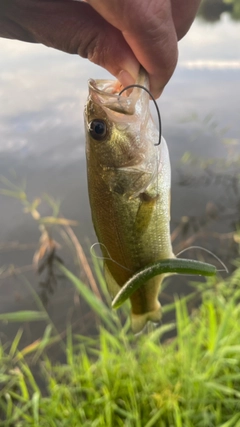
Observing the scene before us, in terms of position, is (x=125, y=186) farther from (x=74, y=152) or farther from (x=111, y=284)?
(x=74, y=152)

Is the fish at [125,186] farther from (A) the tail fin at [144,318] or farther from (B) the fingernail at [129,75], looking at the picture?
(A) the tail fin at [144,318]

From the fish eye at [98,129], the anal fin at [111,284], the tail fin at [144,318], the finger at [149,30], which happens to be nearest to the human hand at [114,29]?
the finger at [149,30]

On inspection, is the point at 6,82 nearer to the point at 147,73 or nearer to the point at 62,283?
the point at 62,283

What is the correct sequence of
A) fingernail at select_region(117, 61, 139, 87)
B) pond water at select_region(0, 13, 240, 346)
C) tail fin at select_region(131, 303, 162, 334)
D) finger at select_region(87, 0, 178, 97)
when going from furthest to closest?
pond water at select_region(0, 13, 240, 346) → tail fin at select_region(131, 303, 162, 334) → fingernail at select_region(117, 61, 139, 87) → finger at select_region(87, 0, 178, 97)

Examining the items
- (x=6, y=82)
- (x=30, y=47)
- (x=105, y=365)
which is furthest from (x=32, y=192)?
(x=30, y=47)

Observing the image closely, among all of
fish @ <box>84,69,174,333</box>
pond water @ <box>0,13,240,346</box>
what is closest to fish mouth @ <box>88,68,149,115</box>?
fish @ <box>84,69,174,333</box>

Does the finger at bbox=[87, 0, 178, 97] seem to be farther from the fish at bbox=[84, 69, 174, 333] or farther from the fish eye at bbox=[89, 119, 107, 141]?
the fish eye at bbox=[89, 119, 107, 141]
